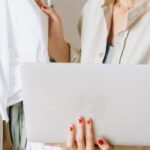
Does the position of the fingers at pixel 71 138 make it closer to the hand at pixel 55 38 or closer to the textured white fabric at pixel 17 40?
the textured white fabric at pixel 17 40

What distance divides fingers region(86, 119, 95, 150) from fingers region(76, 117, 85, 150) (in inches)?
0.4

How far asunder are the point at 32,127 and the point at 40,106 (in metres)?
0.06

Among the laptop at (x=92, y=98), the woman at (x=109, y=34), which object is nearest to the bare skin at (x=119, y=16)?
the woman at (x=109, y=34)

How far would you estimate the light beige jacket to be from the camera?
90cm

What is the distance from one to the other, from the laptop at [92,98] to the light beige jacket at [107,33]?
0.21m

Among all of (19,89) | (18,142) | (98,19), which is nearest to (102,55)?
(98,19)

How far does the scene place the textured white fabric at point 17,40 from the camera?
3.01 ft

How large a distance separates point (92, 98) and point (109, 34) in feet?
1.19

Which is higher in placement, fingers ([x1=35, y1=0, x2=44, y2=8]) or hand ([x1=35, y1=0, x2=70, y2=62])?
fingers ([x1=35, y1=0, x2=44, y2=8])

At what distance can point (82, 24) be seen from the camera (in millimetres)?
1127

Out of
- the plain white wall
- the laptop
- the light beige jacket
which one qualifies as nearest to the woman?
the light beige jacket

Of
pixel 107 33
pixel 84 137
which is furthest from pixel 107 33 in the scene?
pixel 84 137

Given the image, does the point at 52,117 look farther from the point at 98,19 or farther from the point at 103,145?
the point at 98,19

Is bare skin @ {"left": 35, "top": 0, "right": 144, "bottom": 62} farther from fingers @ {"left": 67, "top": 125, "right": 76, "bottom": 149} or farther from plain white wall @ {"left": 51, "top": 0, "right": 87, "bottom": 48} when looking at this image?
fingers @ {"left": 67, "top": 125, "right": 76, "bottom": 149}
